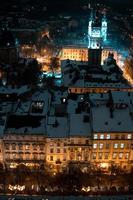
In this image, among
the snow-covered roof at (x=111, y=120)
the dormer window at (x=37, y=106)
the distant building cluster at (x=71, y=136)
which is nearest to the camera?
the snow-covered roof at (x=111, y=120)

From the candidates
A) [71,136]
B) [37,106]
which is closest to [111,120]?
[71,136]

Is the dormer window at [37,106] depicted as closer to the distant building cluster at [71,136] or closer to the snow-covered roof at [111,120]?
the distant building cluster at [71,136]

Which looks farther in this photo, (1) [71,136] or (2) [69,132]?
(2) [69,132]

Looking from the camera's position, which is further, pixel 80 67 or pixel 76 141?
pixel 80 67

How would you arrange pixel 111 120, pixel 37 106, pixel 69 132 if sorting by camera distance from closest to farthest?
pixel 69 132, pixel 111 120, pixel 37 106

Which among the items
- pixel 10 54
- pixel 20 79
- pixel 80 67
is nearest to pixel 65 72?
pixel 80 67

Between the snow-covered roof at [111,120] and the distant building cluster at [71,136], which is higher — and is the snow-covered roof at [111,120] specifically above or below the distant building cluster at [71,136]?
above

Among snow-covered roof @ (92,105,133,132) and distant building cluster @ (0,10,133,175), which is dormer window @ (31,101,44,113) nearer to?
distant building cluster @ (0,10,133,175)

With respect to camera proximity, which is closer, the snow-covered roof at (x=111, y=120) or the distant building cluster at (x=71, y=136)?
the snow-covered roof at (x=111, y=120)

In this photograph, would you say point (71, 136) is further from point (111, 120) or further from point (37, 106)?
point (37, 106)

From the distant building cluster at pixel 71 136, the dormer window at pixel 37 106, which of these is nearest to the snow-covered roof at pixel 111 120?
the distant building cluster at pixel 71 136

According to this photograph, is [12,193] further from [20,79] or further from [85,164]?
[20,79]
